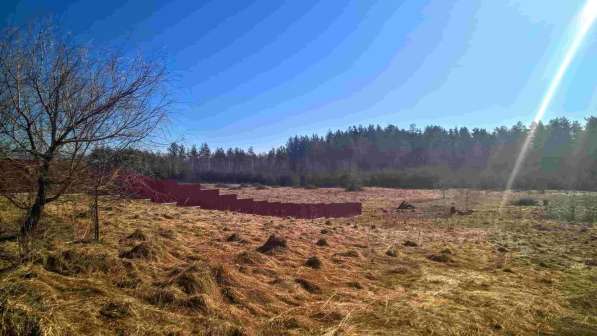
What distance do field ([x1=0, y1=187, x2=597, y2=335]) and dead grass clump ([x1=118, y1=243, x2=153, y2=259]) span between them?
0.07 feet

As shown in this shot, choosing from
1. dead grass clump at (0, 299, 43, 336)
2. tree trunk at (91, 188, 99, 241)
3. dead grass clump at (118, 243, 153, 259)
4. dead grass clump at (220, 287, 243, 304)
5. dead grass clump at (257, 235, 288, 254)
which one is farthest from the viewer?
dead grass clump at (257, 235, 288, 254)

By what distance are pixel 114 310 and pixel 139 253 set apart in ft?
8.47

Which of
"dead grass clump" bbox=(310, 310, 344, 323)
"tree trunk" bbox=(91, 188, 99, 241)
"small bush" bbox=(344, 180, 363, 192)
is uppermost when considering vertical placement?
"small bush" bbox=(344, 180, 363, 192)

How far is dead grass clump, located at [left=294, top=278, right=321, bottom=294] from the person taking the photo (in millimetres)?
6596

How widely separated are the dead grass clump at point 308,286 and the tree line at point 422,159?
1747 inches

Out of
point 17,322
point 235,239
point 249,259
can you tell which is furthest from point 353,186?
point 17,322

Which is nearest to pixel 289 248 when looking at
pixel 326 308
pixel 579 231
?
pixel 326 308

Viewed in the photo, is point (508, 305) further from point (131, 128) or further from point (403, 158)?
point (403, 158)

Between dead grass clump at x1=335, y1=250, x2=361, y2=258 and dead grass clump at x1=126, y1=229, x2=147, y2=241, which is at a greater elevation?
dead grass clump at x1=126, y1=229, x2=147, y2=241

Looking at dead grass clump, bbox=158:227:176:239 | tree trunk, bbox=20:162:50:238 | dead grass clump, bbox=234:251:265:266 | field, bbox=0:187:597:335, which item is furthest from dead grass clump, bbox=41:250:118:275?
dead grass clump, bbox=158:227:176:239

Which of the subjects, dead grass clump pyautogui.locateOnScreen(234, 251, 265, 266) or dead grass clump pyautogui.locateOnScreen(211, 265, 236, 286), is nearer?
dead grass clump pyautogui.locateOnScreen(211, 265, 236, 286)

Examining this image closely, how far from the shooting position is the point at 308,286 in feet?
22.1

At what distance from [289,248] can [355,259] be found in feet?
5.54

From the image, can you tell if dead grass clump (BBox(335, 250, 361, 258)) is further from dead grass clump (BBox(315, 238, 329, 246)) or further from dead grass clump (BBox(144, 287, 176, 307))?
dead grass clump (BBox(144, 287, 176, 307))
